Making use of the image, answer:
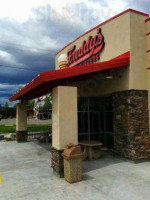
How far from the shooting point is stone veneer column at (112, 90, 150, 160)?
418 inches

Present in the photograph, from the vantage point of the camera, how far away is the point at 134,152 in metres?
10.5

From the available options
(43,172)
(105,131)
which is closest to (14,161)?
(43,172)

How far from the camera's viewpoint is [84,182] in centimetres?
788

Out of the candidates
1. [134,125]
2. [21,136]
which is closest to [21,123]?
[21,136]

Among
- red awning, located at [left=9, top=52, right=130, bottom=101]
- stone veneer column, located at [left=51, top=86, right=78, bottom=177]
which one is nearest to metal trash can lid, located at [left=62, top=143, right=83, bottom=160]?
stone veneer column, located at [left=51, top=86, right=78, bottom=177]

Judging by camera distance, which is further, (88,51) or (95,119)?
(88,51)

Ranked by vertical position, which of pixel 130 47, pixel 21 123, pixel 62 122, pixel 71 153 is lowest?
pixel 71 153

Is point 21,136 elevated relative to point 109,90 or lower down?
lower down

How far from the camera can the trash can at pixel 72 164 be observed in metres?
7.89

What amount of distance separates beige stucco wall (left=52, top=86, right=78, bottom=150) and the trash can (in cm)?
56

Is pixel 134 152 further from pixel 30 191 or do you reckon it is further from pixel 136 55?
pixel 30 191

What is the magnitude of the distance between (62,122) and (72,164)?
5.34ft

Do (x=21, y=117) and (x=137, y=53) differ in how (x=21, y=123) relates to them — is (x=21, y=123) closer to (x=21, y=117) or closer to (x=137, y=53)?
(x=21, y=117)

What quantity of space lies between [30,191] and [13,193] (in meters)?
0.53
